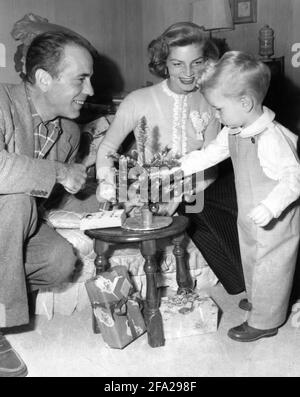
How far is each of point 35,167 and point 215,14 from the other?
115 inches

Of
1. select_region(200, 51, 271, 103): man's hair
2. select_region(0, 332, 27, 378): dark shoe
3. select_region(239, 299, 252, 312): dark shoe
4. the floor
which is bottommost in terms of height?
select_region(239, 299, 252, 312): dark shoe

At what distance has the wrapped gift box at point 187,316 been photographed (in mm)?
2469

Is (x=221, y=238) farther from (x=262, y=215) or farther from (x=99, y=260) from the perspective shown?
(x=262, y=215)

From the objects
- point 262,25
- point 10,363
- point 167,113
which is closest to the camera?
point 10,363

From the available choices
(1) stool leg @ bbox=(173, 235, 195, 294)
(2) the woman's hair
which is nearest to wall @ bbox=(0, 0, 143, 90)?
(2) the woman's hair

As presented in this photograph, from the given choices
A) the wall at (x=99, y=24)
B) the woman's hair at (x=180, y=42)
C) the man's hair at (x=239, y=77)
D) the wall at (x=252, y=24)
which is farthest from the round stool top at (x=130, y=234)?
the wall at (x=252, y=24)

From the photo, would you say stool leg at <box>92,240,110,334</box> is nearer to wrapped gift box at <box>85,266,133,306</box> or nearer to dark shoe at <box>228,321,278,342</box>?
wrapped gift box at <box>85,266,133,306</box>

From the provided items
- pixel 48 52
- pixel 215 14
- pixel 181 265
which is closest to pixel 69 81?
pixel 48 52

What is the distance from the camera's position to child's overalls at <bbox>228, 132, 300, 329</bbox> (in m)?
2.34

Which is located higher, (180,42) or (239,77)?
(180,42)

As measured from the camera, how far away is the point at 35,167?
7.45 feet

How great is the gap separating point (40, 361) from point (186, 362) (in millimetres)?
661

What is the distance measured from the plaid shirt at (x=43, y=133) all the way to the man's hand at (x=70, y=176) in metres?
0.21

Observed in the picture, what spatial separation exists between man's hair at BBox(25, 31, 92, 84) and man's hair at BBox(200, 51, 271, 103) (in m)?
0.75
